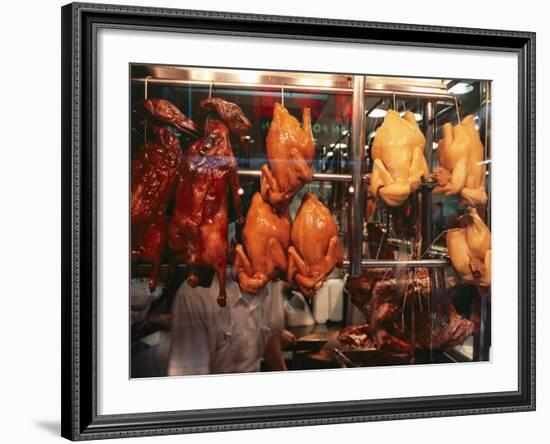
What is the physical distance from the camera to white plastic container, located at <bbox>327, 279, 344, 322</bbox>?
174 centimetres

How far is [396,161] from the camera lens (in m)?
1.76

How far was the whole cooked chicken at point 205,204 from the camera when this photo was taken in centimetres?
166

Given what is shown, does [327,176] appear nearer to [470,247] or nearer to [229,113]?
[229,113]

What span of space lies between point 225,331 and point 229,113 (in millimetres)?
634

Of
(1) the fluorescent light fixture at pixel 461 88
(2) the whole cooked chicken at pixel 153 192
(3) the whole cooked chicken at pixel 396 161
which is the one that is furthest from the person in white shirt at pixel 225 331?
(1) the fluorescent light fixture at pixel 461 88

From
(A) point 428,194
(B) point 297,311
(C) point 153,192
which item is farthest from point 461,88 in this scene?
(C) point 153,192

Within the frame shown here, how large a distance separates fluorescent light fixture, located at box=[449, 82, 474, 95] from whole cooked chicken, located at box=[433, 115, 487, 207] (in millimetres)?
83

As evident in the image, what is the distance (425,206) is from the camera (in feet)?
5.89

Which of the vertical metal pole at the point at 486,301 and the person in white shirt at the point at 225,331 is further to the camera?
the vertical metal pole at the point at 486,301

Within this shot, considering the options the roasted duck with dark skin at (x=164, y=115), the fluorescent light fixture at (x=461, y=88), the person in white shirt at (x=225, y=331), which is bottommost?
the person in white shirt at (x=225, y=331)

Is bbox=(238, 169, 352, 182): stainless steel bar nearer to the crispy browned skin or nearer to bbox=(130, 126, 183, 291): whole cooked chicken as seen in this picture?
the crispy browned skin

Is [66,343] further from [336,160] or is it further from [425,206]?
[425,206]

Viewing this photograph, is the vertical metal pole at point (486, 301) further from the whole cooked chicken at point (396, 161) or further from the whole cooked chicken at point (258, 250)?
the whole cooked chicken at point (258, 250)

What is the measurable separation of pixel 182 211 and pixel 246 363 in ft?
1.58
